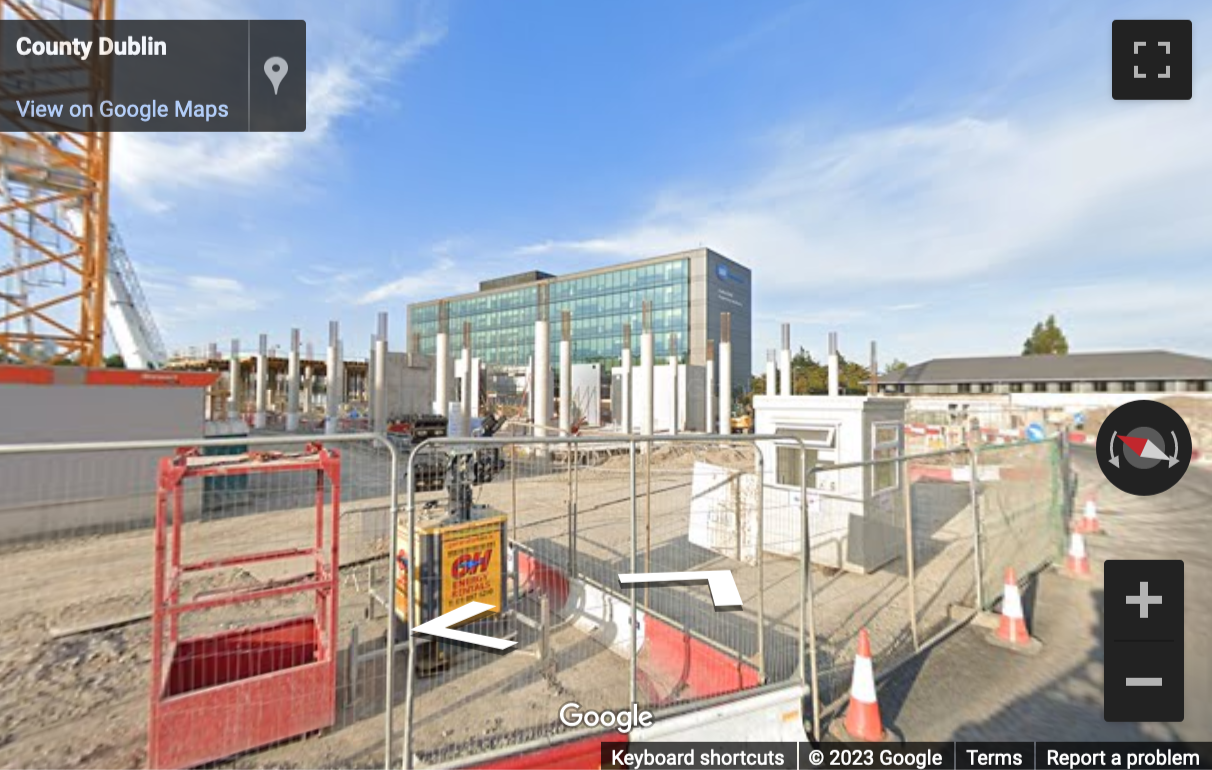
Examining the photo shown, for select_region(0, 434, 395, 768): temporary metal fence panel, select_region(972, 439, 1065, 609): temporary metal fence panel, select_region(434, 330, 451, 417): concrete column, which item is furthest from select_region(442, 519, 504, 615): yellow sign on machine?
select_region(434, 330, 451, 417): concrete column

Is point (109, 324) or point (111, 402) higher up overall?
point (109, 324)

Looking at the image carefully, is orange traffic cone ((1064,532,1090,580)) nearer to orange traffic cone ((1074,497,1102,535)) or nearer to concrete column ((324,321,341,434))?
orange traffic cone ((1074,497,1102,535))

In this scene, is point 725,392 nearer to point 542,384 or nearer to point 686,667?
point 542,384

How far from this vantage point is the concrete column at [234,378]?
3300 cm

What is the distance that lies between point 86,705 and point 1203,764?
28.0 ft

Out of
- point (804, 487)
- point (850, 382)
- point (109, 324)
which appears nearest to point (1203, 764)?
point (804, 487)

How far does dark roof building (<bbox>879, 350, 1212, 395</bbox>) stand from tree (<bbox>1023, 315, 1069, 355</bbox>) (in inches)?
744

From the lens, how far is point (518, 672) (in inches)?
181

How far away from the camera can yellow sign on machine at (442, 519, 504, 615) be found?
4.96 meters

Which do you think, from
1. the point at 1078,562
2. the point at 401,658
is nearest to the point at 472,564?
the point at 401,658

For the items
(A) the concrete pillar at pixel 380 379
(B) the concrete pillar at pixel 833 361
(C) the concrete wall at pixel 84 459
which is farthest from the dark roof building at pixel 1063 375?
(C) the concrete wall at pixel 84 459

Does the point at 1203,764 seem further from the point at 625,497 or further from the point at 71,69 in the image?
the point at 71,69

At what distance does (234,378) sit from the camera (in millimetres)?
33062

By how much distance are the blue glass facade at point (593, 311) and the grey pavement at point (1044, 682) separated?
41.4 meters
